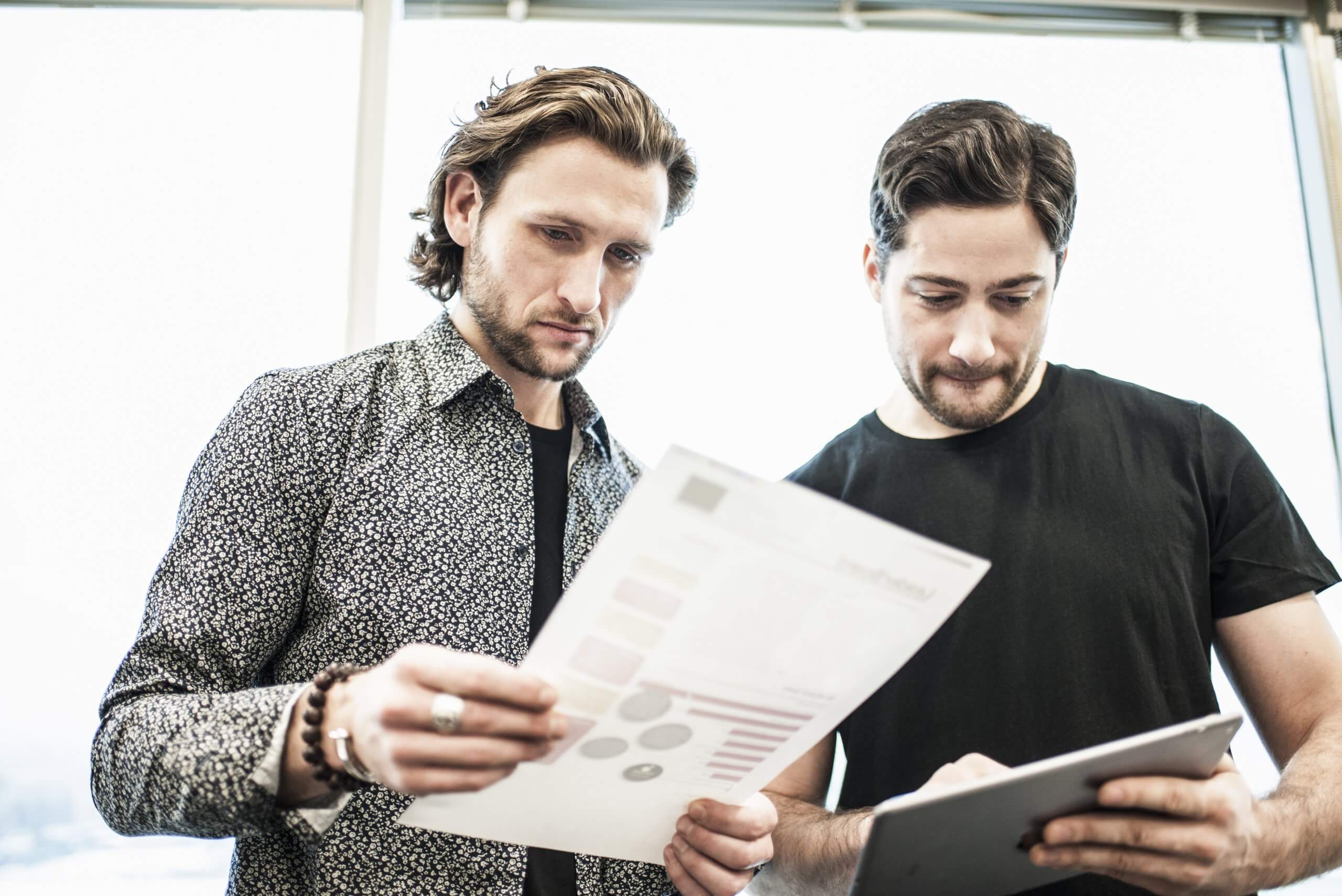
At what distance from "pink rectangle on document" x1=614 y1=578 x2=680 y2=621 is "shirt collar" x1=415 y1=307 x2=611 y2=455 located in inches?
22.5

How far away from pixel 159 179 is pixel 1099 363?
6.19 feet

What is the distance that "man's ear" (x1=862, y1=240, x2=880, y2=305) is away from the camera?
1.48m

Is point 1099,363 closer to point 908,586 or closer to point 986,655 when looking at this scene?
point 986,655

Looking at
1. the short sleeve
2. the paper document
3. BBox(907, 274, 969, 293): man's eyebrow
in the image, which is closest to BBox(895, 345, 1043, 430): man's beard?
BBox(907, 274, 969, 293): man's eyebrow

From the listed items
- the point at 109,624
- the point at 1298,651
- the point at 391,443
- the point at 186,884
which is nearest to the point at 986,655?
the point at 1298,651

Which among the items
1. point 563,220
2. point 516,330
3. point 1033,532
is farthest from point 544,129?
point 1033,532

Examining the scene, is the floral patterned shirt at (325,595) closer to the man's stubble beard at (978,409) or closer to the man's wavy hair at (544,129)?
the man's wavy hair at (544,129)

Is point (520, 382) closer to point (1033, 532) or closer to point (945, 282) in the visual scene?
point (945, 282)

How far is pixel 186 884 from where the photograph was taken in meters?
1.67

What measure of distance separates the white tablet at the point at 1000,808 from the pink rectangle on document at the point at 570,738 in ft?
0.69

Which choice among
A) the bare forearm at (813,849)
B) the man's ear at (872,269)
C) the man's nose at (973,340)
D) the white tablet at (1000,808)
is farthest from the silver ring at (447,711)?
the man's ear at (872,269)

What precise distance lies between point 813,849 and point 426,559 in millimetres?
554

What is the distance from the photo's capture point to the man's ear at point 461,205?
1314mm

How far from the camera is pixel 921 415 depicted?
1.44m
